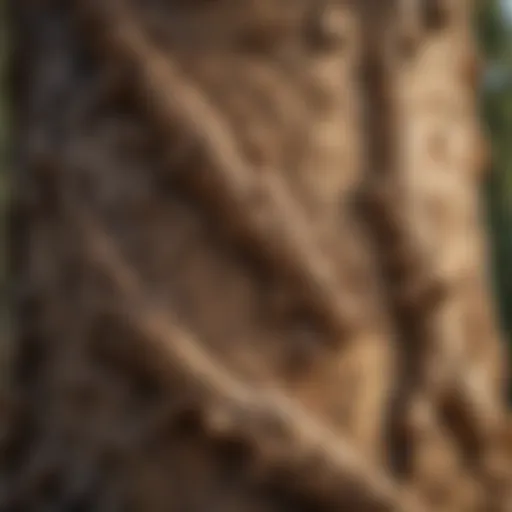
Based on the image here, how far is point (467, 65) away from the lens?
0.42m

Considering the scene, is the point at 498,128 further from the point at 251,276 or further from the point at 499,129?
the point at 251,276

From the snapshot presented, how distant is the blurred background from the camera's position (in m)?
0.81

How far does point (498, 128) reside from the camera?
0.91 m

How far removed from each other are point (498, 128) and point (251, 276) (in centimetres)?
65

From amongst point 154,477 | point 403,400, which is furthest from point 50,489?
point 403,400

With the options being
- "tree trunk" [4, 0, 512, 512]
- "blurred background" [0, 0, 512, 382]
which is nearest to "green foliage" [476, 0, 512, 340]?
"blurred background" [0, 0, 512, 382]

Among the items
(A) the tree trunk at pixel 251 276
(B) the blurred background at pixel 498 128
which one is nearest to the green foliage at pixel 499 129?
(B) the blurred background at pixel 498 128

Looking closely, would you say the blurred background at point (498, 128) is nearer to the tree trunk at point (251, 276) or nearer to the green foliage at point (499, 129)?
the green foliage at point (499, 129)

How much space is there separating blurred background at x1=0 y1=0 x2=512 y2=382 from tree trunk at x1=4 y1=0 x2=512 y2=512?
440 mm

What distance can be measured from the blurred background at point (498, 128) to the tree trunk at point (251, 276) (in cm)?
44

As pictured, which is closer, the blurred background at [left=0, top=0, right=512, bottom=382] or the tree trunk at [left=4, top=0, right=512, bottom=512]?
the tree trunk at [left=4, top=0, right=512, bottom=512]

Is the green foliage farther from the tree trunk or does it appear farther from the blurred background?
the tree trunk

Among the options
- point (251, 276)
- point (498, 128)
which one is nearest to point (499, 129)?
point (498, 128)

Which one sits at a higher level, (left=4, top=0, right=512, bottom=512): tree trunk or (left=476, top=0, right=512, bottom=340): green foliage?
(left=476, top=0, right=512, bottom=340): green foliage
